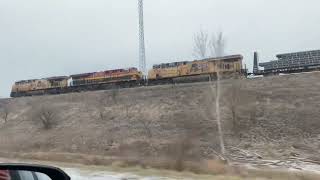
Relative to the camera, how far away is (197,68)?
70.3 metres

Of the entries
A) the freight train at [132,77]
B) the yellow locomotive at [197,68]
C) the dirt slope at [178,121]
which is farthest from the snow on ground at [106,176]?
the yellow locomotive at [197,68]

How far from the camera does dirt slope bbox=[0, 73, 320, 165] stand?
150 feet

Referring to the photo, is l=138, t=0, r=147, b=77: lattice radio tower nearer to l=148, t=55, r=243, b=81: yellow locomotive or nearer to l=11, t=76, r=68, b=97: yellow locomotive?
l=148, t=55, r=243, b=81: yellow locomotive

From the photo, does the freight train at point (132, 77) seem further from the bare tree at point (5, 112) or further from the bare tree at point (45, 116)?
the bare tree at point (45, 116)

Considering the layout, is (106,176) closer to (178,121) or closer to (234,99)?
(234,99)

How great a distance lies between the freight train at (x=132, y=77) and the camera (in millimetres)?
66625

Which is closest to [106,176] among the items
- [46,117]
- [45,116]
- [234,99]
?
[234,99]

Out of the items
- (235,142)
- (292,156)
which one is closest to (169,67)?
(235,142)

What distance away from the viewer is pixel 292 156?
40.1 metres

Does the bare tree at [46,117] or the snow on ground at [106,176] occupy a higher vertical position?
the bare tree at [46,117]

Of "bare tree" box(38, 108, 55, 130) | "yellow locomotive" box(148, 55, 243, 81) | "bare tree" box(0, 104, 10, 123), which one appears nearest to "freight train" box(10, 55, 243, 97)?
"yellow locomotive" box(148, 55, 243, 81)

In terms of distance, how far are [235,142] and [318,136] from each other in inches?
246

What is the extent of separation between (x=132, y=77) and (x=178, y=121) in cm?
2190

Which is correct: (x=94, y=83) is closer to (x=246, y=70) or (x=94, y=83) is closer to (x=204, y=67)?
(x=204, y=67)
